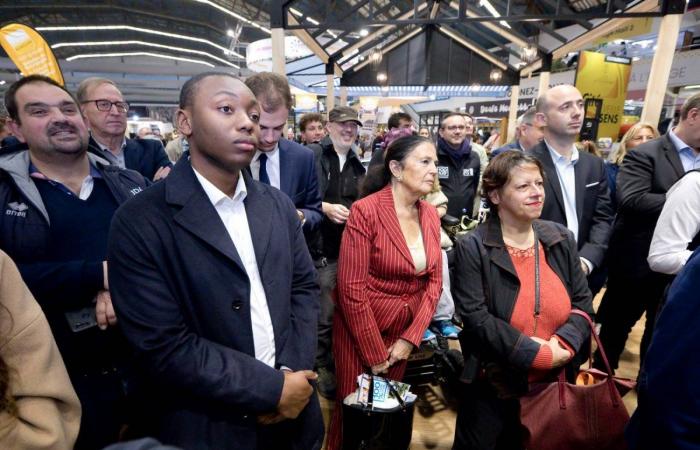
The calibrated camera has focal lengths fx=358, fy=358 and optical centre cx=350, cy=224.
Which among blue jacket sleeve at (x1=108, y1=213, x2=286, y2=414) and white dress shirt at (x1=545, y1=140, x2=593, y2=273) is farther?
white dress shirt at (x1=545, y1=140, x2=593, y2=273)

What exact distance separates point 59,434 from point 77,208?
102 centimetres

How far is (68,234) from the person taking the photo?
5.09 ft

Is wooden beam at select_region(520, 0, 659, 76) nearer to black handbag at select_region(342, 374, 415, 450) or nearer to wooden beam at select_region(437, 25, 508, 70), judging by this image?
wooden beam at select_region(437, 25, 508, 70)

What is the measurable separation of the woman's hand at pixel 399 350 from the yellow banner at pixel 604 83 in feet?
19.9

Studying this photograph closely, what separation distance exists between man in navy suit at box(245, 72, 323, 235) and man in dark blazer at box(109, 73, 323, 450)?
683mm

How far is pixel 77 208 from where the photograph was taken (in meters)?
1.60

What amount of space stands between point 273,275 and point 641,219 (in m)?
2.44

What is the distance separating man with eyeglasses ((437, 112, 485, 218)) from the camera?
3.68 metres

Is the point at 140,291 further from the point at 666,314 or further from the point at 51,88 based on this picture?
the point at 666,314

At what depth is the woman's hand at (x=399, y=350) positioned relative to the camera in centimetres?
200

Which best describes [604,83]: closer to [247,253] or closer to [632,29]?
[632,29]

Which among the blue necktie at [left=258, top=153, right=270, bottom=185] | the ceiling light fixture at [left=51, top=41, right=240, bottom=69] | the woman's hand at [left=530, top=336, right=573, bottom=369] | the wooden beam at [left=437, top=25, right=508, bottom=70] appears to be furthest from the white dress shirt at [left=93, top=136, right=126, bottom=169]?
the ceiling light fixture at [left=51, top=41, right=240, bottom=69]

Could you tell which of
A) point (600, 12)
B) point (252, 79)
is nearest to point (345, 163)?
point (252, 79)

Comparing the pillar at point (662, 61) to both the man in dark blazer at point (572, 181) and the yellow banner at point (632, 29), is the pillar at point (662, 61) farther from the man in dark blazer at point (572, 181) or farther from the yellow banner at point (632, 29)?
the man in dark blazer at point (572, 181)
